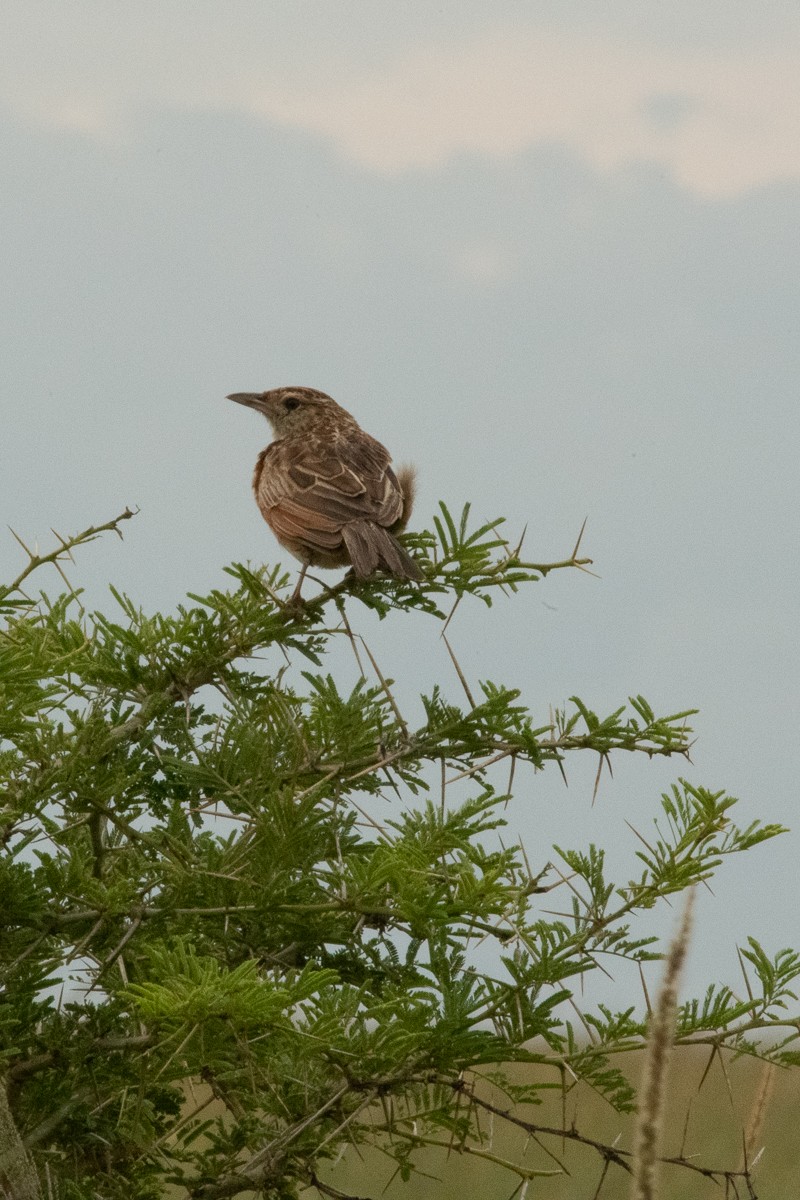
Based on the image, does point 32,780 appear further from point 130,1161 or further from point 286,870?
point 130,1161

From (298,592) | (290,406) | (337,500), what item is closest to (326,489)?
(337,500)

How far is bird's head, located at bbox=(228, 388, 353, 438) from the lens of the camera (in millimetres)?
7441

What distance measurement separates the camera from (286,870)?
11.7ft

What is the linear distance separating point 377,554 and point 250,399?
11.1 ft

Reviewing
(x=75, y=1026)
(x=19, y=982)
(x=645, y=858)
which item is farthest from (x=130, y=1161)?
(x=645, y=858)

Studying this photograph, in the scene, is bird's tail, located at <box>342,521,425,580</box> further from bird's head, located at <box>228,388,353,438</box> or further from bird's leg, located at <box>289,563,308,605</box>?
bird's head, located at <box>228,388,353,438</box>

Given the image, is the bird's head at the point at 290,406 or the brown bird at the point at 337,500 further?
the bird's head at the point at 290,406

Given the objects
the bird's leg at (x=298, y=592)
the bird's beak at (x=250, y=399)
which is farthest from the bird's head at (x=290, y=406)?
the bird's leg at (x=298, y=592)

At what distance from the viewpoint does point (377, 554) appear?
4.53 metres

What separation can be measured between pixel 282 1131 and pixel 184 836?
873 millimetres

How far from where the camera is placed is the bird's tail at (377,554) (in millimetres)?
4387

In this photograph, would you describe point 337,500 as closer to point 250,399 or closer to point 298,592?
point 298,592

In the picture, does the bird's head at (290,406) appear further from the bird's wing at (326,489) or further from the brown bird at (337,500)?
the bird's wing at (326,489)

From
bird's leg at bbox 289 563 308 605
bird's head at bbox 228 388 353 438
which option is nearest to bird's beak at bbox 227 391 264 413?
bird's head at bbox 228 388 353 438
